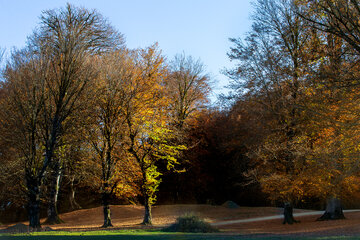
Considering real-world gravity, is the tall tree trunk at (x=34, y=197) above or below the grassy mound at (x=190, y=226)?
above

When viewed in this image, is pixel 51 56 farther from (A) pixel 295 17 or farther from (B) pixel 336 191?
(B) pixel 336 191

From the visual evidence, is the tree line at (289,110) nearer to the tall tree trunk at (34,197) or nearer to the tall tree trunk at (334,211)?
the tall tree trunk at (334,211)

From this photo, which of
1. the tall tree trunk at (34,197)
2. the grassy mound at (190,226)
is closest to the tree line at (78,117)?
the tall tree trunk at (34,197)

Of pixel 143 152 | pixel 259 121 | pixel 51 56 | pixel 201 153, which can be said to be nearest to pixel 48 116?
pixel 51 56

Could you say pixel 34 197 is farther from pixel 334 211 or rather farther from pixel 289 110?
pixel 334 211

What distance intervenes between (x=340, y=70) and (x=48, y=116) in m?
12.8

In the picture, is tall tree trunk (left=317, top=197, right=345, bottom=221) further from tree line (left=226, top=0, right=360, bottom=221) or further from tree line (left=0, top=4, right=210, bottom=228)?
tree line (left=0, top=4, right=210, bottom=228)

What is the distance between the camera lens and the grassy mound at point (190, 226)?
47.7ft

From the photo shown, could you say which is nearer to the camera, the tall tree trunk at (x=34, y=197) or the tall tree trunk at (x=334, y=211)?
the tall tree trunk at (x=34, y=197)

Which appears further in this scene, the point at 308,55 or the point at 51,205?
the point at 51,205

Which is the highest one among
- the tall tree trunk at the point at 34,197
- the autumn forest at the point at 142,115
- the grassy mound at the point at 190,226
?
the autumn forest at the point at 142,115

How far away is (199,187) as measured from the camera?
30.6 meters

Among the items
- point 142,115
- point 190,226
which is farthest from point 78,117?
point 190,226

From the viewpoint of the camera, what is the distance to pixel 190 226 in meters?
14.6
